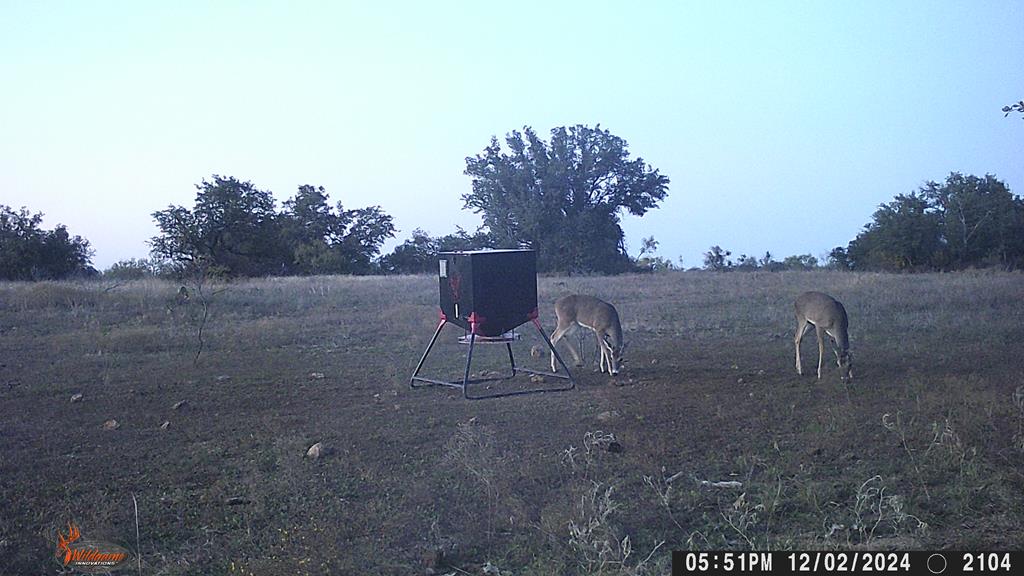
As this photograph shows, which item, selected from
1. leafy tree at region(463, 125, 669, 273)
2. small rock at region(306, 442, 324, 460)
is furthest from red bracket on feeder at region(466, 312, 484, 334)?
leafy tree at region(463, 125, 669, 273)

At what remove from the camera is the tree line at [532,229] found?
1692 inches

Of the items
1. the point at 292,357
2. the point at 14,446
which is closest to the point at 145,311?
the point at 292,357

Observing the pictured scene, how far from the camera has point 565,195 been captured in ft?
171

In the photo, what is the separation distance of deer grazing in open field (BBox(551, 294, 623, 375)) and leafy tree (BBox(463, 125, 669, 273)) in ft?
113

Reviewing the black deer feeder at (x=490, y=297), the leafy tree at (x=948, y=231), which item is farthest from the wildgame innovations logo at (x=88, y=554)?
the leafy tree at (x=948, y=231)

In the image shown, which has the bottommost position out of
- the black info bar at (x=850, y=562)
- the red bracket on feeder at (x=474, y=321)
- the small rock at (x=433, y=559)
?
the small rock at (x=433, y=559)

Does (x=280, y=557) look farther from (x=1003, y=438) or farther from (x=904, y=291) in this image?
(x=904, y=291)

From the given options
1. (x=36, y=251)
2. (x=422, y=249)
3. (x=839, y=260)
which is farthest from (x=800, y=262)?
(x=36, y=251)

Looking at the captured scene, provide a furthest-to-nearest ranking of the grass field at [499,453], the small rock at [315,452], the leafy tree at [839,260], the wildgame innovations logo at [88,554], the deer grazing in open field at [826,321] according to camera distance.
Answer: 1. the leafy tree at [839,260]
2. the deer grazing in open field at [826,321]
3. the small rock at [315,452]
4. the grass field at [499,453]
5. the wildgame innovations logo at [88,554]

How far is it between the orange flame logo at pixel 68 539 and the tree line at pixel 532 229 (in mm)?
32445

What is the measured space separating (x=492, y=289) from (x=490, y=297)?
0.11m

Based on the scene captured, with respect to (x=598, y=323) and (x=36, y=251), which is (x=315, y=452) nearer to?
(x=598, y=323)

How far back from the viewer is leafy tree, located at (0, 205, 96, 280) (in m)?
41.1

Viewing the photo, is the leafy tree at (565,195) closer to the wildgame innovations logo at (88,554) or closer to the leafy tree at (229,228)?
the leafy tree at (229,228)
